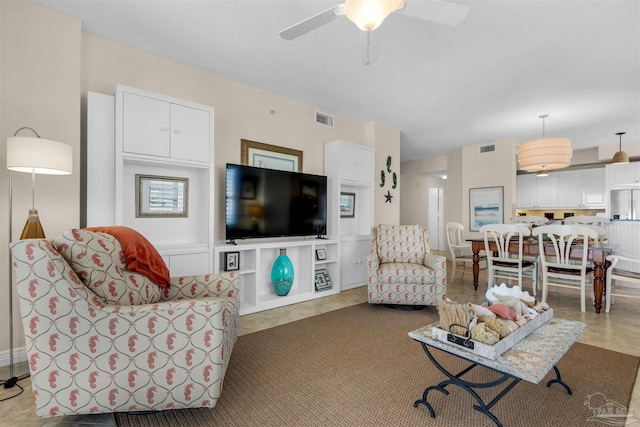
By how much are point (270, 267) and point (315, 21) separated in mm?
2776

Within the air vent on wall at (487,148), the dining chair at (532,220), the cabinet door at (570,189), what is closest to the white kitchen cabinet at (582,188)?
the cabinet door at (570,189)

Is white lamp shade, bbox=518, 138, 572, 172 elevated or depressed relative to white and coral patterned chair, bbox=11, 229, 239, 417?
elevated

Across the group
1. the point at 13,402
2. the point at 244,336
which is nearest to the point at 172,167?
the point at 244,336

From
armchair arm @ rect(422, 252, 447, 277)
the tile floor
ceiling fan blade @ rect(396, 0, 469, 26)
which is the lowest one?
the tile floor

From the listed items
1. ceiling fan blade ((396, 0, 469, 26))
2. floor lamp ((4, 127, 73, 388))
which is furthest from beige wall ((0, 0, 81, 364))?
ceiling fan blade ((396, 0, 469, 26))

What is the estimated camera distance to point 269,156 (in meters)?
3.90

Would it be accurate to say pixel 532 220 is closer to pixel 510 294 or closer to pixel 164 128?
pixel 510 294

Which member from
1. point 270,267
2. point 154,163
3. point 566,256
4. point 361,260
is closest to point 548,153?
point 566,256

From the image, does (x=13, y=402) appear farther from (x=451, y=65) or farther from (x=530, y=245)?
(x=530, y=245)

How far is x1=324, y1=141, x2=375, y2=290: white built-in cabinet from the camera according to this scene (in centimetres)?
430

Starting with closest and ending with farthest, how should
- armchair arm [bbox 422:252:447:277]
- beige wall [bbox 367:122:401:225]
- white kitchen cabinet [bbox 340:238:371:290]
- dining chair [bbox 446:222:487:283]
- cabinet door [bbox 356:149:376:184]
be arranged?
armchair arm [bbox 422:252:447:277]
white kitchen cabinet [bbox 340:238:371:290]
cabinet door [bbox 356:149:376:184]
dining chair [bbox 446:222:487:283]
beige wall [bbox 367:122:401:225]

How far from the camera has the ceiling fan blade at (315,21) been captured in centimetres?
175

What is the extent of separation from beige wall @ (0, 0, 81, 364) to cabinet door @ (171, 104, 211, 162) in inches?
27.7

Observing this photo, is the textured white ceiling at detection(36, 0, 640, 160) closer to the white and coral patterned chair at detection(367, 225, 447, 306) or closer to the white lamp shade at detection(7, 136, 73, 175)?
the white lamp shade at detection(7, 136, 73, 175)
